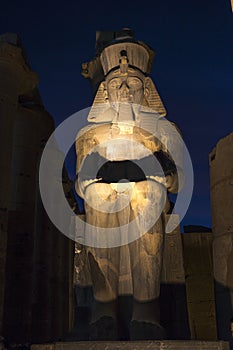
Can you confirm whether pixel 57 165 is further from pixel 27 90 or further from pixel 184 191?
pixel 184 191

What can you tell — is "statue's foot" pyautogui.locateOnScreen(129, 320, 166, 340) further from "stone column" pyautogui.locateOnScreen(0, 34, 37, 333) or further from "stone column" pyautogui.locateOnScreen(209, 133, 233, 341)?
"stone column" pyautogui.locateOnScreen(0, 34, 37, 333)

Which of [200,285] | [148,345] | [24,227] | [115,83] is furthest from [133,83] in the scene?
[24,227]

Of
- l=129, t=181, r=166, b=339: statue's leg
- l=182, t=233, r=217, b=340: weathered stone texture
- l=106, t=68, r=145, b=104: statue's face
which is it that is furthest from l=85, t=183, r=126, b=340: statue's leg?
l=182, t=233, r=217, b=340: weathered stone texture

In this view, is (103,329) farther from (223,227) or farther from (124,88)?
(124,88)

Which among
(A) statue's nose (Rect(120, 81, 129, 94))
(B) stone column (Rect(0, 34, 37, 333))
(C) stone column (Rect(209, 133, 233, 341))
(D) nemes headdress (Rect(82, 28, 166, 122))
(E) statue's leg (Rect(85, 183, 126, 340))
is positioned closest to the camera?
(E) statue's leg (Rect(85, 183, 126, 340))

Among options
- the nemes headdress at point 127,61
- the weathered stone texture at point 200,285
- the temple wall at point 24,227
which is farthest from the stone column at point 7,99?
the weathered stone texture at point 200,285

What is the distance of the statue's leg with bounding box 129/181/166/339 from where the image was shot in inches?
213

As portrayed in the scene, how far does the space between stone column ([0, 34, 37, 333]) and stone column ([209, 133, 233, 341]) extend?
3830 mm

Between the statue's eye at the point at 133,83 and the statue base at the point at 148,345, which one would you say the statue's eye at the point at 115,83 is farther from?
the statue base at the point at 148,345

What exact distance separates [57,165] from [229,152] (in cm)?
804

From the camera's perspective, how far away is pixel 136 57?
6871mm

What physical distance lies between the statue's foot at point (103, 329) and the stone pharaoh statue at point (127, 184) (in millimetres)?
11

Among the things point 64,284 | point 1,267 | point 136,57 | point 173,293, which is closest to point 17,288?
point 1,267

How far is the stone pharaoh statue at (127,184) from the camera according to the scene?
5.70 m
